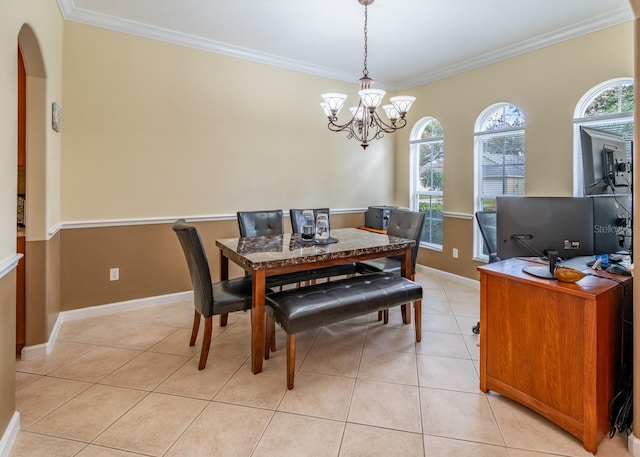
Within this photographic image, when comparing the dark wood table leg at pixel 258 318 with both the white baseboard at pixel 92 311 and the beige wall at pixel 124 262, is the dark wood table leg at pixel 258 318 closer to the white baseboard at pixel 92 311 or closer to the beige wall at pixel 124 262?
the white baseboard at pixel 92 311

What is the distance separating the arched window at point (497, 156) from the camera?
12.4ft

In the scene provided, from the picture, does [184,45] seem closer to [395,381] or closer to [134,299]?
[134,299]

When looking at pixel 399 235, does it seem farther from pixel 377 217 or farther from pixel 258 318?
pixel 258 318

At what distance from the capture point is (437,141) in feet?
15.4

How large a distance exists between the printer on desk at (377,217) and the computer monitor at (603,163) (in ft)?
8.31

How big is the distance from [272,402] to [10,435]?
1.22 meters

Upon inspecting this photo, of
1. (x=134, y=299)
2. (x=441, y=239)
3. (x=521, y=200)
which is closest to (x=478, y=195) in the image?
(x=441, y=239)

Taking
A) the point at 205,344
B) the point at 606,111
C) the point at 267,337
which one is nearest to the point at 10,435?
the point at 205,344

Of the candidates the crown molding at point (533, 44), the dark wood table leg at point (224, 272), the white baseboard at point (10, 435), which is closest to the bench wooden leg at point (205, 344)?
the dark wood table leg at point (224, 272)

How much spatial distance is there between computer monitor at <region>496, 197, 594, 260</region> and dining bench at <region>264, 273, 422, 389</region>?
87cm

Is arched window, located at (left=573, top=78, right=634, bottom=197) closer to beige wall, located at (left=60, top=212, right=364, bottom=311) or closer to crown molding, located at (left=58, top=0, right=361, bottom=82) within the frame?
crown molding, located at (left=58, top=0, right=361, bottom=82)

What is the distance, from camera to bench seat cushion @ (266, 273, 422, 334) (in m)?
2.15

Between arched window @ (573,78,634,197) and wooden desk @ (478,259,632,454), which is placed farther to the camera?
arched window @ (573,78,634,197)

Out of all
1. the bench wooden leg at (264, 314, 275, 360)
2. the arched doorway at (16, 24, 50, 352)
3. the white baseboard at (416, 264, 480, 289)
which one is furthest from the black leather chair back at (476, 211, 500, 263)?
the arched doorway at (16, 24, 50, 352)
